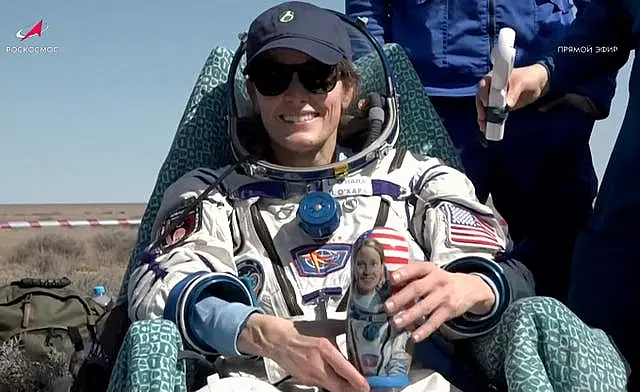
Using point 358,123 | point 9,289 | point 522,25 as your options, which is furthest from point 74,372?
point 522,25

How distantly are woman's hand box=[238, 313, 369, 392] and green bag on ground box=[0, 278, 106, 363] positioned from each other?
2449mm

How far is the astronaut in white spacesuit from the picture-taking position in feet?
8.00

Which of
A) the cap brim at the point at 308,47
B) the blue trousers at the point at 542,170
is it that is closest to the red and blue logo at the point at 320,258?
the cap brim at the point at 308,47

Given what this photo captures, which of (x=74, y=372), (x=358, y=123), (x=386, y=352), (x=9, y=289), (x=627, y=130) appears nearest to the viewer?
(x=386, y=352)

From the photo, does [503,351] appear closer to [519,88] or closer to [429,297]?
[429,297]

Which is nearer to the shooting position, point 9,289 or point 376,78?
point 376,78

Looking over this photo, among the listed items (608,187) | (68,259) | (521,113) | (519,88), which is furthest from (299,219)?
(68,259)

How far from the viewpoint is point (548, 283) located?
3723mm

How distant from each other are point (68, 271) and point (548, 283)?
1030 centimetres

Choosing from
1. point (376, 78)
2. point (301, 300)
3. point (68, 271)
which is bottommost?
point (68, 271)

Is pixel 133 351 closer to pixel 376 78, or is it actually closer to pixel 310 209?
pixel 310 209

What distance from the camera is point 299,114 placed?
284cm

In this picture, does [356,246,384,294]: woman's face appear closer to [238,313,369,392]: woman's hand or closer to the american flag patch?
[238,313,369,392]: woman's hand

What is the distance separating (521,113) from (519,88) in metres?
0.74
